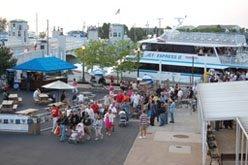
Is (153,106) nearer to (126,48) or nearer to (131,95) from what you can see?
(131,95)

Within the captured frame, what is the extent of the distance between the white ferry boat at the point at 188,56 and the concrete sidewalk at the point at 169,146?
964 inches

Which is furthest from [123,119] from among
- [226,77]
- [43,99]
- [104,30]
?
[104,30]

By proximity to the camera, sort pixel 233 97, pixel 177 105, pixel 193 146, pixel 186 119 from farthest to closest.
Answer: pixel 177 105
pixel 186 119
pixel 193 146
pixel 233 97

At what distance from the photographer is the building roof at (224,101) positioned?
13.0 m

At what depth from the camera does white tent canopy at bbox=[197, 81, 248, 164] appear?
12.5m

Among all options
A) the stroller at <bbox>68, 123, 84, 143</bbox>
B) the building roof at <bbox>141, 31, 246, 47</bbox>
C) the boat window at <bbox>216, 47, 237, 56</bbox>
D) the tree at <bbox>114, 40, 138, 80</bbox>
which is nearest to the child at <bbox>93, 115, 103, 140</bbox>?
the stroller at <bbox>68, 123, 84, 143</bbox>

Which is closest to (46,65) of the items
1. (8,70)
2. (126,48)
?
(8,70)

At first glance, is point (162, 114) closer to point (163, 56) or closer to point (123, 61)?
point (123, 61)

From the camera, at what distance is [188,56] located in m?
49.3

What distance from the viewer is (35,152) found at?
17.4 meters

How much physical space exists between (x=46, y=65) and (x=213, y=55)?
69.1ft

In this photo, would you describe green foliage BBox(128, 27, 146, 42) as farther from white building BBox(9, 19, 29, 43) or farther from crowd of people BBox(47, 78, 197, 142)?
crowd of people BBox(47, 78, 197, 142)

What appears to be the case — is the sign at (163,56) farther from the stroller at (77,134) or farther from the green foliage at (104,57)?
the stroller at (77,134)

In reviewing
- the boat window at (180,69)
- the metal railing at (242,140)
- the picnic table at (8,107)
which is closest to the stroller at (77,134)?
the picnic table at (8,107)
